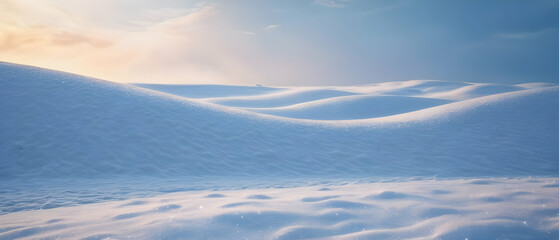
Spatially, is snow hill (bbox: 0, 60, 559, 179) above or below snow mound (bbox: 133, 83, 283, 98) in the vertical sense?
below

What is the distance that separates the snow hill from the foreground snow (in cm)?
283

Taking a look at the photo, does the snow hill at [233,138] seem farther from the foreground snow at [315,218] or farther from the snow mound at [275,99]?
the snow mound at [275,99]

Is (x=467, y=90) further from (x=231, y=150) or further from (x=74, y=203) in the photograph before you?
(x=74, y=203)

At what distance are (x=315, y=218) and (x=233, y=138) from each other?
5.77 meters

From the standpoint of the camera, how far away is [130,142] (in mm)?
7539

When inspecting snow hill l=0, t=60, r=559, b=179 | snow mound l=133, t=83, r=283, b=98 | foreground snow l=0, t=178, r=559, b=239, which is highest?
snow mound l=133, t=83, r=283, b=98

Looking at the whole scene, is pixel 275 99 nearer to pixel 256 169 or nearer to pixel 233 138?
pixel 233 138

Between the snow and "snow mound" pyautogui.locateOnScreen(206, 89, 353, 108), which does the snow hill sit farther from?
"snow mound" pyautogui.locateOnScreen(206, 89, 353, 108)

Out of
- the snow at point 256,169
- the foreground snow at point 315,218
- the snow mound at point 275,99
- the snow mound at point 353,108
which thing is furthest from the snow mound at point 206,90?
the foreground snow at point 315,218

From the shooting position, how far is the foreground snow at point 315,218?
2.84 meters

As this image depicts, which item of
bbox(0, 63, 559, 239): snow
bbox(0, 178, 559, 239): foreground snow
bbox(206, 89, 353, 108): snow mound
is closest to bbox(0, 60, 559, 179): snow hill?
bbox(0, 63, 559, 239): snow

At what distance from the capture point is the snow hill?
691cm

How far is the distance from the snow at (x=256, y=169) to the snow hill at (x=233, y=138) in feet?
0.15

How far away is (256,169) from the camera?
724 cm
